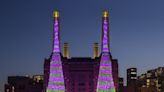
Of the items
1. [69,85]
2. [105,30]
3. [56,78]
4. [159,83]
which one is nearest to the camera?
[56,78]

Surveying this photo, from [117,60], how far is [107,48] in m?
10.5

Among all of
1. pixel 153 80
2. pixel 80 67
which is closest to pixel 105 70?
pixel 80 67

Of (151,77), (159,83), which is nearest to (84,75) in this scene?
(159,83)

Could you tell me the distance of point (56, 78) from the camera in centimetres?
5928

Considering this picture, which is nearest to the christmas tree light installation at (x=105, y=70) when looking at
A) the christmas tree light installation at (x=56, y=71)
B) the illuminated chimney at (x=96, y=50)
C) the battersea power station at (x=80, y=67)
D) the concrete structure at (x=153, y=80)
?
the battersea power station at (x=80, y=67)

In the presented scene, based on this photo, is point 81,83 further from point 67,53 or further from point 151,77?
point 151,77

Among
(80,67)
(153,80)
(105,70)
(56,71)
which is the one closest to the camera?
(105,70)

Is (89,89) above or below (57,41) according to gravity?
below

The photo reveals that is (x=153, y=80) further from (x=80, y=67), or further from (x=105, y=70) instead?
(x=105, y=70)

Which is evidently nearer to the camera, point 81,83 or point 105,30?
point 105,30

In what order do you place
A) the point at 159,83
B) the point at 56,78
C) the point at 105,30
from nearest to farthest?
the point at 56,78 < the point at 105,30 < the point at 159,83

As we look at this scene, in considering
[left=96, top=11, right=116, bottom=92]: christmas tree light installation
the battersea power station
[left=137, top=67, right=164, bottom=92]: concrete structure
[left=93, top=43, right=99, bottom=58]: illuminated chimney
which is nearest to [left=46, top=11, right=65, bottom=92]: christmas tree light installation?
the battersea power station

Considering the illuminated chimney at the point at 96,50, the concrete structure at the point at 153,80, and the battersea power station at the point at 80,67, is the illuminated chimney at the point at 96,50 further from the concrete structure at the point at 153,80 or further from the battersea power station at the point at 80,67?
the concrete structure at the point at 153,80

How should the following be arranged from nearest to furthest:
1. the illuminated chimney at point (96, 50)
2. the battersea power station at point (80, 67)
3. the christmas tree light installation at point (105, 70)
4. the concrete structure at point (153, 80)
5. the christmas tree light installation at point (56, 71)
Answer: the christmas tree light installation at point (105, 70), the christmas tree light installation at point (56, 71), the battersea power station at point (80, 67), the illuminated chimney at point (96, 50), the concrete structure at point (153, 80)
